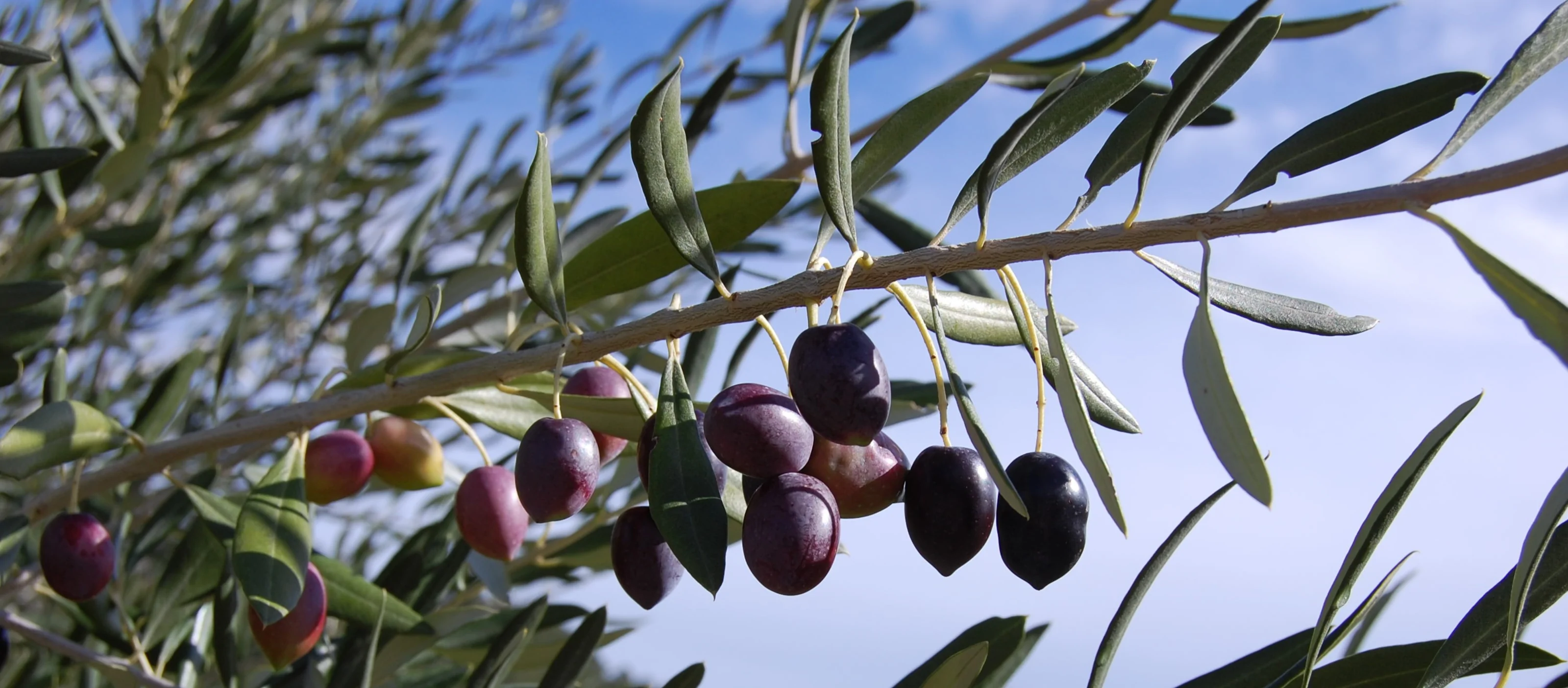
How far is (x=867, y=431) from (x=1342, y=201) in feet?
1.15

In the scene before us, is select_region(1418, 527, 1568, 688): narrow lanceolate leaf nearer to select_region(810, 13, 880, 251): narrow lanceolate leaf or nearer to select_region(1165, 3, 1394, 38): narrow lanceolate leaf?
select_region(810, 13, 880, 251): narrow lanceolate leaf

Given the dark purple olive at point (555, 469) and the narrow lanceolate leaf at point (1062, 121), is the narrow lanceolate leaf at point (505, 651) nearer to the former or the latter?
the dark purple olive at point (555, 469)

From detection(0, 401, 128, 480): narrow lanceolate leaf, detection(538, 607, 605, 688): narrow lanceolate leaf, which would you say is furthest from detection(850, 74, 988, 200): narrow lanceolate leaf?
detection(0, 401, 128, 480): narrow lanceolate leaf

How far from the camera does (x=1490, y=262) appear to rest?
0.66 metres

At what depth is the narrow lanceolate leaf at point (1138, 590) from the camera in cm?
81

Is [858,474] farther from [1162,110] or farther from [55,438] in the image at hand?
[55,438]

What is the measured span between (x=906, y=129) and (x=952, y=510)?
33 centimetres

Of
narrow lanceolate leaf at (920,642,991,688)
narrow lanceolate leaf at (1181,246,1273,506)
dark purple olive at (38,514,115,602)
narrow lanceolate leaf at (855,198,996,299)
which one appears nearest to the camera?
narrow lanceolate leaf at (1181,246,1273,506)

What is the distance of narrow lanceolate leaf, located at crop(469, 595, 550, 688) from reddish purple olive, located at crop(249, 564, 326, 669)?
185 mm

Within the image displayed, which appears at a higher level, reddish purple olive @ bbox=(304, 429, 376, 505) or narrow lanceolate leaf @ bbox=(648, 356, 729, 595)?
narrow lanceolate leaf @ bbox=(648, 356, 729, 595)

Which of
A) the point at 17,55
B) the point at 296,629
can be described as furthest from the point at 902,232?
the point at 17,55

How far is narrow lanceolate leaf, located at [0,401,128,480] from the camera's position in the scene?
1.09 meters

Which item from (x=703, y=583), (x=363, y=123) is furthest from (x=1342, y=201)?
(x=363, y=123)

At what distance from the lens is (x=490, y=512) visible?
111 cm
